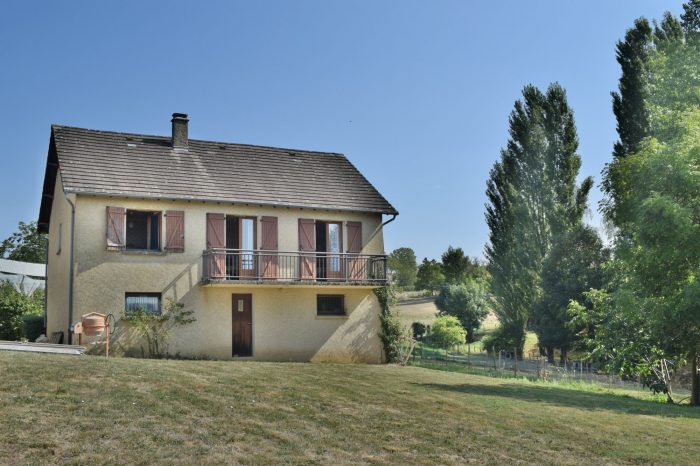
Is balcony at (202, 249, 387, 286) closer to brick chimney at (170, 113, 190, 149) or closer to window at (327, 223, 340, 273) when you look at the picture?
window at (327, 223, 340, 273)

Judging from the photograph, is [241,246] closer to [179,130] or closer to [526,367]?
[179,130]

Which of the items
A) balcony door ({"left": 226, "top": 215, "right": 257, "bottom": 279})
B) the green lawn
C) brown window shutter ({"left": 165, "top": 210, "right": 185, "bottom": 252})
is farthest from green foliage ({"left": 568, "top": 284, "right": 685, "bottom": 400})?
brown window shutter ({"left": 165, "top": 210, "right": 185, "bottom": 252})

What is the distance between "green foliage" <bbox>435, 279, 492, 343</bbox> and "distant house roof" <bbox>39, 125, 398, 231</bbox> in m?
22.2

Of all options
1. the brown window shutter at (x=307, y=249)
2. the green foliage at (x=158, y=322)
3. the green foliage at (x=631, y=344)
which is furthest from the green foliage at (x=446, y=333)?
the green foliage at (x=158, y=322)

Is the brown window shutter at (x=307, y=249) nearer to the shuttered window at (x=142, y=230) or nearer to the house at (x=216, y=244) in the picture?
the house at (x=216, y=244)

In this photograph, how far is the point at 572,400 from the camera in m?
18.1

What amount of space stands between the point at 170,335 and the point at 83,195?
515 cm

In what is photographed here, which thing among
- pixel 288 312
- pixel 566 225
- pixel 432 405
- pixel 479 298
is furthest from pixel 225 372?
pixel 479 298

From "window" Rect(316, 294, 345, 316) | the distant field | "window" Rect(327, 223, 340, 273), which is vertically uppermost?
"window" Rect(327, 223, 340, 273)

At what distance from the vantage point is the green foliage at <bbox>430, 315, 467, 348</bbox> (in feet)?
136

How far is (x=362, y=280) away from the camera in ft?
86.5

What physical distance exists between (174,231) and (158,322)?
2971mm

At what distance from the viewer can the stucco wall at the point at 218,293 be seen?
23062 millimetres

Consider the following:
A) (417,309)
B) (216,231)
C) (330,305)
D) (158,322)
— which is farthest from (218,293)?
(417,309)
